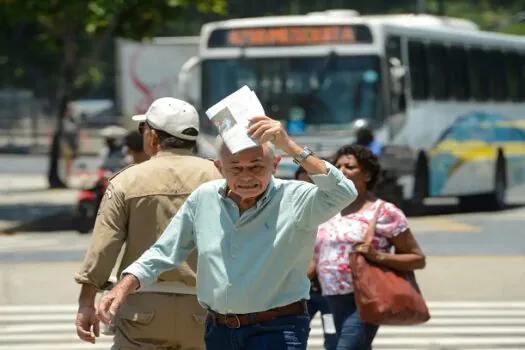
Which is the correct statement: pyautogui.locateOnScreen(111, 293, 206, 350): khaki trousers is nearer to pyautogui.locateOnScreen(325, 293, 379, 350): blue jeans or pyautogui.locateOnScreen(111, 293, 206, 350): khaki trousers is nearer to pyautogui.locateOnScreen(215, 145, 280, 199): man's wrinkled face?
pyautogui.locateOnScreen(215, 145, 280, 199): man's wrinkled face

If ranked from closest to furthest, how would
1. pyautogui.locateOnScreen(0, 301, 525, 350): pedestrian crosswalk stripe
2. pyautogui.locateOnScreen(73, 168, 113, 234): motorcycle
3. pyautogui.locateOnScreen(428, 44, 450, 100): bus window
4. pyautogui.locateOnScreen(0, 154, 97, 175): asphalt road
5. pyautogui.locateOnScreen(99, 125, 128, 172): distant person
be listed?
pyautogui.locateOnScreen(0, 301, 525, 350): pedestrian crosswalk stripe, pyautogui.locateOnScreen(73, 168, 113, 234): motorcycle, pyautogui.locateOnScreen(99, 125, 128, 172): distant person, pyautogui.locateOnScreen(428, 44, 450, 100): bus window, pyautogui.locateOnScreen(0, 154, 97, 175): asphalt road

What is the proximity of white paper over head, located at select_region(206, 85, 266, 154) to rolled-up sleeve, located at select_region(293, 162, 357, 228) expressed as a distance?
31cm

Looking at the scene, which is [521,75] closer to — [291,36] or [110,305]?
[291,36]

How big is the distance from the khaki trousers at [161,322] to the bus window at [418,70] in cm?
1822

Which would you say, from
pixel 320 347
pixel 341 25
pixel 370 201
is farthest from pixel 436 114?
pixel 370 201

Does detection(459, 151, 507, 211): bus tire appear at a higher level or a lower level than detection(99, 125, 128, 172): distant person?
lower

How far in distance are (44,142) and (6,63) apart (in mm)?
3652

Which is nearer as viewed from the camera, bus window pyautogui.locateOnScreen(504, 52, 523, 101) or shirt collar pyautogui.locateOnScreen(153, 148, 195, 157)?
shirt collar pyautogui.locateOnScreen(153, 148, 195, 157)

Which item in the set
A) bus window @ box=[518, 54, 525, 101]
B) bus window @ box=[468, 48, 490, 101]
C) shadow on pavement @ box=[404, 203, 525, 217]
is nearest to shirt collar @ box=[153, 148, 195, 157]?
shadow on pavement @ box=[404, 203, 525, 217]

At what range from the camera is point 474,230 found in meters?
22.8

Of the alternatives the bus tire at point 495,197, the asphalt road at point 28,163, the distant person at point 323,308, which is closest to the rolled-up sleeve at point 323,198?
the distant person at point 323,308

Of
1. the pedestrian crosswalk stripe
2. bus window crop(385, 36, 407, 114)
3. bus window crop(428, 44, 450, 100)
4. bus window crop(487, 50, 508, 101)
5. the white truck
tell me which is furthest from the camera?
the white truck

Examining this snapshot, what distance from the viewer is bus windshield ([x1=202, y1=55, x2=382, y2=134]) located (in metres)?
22.7

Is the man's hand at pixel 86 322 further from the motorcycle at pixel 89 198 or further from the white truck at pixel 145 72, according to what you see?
the white truck at pixel 145 72
